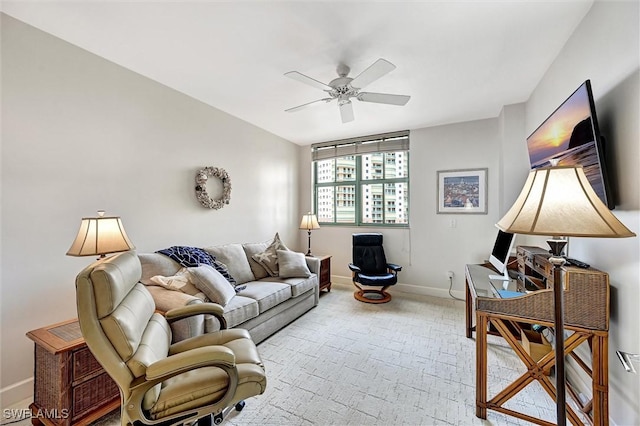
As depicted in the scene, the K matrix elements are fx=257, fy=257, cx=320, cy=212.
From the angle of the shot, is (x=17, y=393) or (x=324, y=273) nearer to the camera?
(x=17, y=393)

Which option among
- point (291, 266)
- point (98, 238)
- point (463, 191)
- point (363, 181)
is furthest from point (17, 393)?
point (463, 191)

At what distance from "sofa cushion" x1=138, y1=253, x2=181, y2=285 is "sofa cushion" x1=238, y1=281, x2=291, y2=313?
27.3 inches

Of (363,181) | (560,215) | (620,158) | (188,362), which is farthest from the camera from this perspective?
(363,181)

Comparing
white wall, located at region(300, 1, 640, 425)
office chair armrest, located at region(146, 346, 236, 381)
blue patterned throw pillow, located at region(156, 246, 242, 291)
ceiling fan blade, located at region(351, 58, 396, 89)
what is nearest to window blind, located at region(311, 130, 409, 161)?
white wall, located at region(300, 1, 640, 425)

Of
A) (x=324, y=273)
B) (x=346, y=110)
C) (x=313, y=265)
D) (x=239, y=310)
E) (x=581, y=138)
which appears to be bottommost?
(x=324, y=273)

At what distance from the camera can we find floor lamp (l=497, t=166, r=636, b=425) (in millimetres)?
1028

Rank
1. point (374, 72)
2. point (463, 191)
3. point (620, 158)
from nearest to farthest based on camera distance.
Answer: point (620, 158) → point (374, 72) → point (463, 191)

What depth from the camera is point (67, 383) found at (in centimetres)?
148

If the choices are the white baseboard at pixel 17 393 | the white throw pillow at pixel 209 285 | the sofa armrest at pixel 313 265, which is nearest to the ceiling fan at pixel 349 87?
the white throw pillow at pixel 209 285

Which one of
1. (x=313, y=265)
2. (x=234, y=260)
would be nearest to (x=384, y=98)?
(x=313, y=265)

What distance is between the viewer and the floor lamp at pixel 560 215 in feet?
3.37

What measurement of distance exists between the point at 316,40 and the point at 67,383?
2785 millimetres

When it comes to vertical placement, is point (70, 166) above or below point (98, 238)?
above

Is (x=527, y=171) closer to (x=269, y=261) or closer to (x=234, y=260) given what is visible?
(x=269, y=261)
